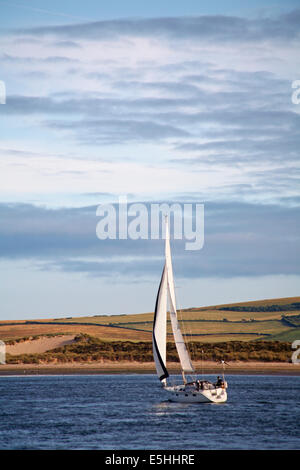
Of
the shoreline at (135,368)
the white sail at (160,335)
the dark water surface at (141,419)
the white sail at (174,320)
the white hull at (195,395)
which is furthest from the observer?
the shoreline at (135,368)

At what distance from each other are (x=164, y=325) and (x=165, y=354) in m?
3.26

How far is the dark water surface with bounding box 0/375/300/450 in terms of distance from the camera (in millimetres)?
60812

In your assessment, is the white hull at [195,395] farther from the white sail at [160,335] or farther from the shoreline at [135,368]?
the shoreline at [135,368]

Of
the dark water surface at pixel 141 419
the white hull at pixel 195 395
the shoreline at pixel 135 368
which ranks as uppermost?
the shoreline at pixel 135 368

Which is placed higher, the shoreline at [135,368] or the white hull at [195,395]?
the shoreline at [135,368]

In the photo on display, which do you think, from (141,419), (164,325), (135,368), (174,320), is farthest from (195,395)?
(135,368)

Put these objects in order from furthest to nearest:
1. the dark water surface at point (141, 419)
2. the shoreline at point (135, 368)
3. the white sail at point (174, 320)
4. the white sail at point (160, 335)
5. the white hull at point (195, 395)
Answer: the shoreline at point (135, 368)
the white sail at point (174, 320)
the white sail at point (160, 335)
the white hull at point (195, 395)
the dark water surface at point (141, 419)

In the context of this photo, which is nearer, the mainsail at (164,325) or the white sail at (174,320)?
the mainsail at (164,325)

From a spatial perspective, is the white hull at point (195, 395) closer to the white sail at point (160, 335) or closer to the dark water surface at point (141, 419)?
the dark water surface at point (141, 419)

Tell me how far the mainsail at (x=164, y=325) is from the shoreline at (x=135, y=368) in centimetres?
4781

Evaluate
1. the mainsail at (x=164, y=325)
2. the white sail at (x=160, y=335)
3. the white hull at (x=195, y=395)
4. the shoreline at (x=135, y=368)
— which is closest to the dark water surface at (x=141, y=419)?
the white hull at (x=195, y=395)

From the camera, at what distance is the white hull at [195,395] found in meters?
88.1

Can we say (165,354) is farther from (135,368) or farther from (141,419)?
(135,368)
